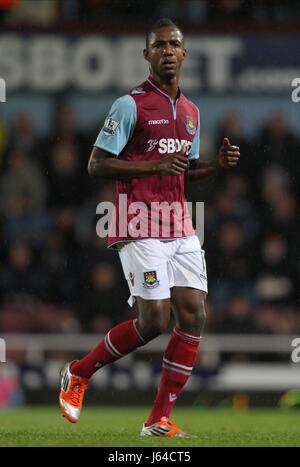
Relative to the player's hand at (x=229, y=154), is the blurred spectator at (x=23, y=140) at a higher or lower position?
higher

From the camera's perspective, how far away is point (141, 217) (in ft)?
20.7

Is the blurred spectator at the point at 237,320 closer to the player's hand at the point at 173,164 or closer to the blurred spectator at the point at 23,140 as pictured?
the blurred spectator at the point at 23,140

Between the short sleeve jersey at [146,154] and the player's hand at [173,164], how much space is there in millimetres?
227

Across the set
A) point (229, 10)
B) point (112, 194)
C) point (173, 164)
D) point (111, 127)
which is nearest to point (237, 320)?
point (112, 194)

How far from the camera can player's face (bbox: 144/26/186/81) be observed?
632 cm

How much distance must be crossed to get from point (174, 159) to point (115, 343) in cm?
107

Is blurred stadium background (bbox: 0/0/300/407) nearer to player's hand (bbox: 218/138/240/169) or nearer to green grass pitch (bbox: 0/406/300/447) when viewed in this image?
green grass pitch (bbox: 0/406/300/447)

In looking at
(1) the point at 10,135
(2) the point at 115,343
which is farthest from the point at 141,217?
(1) the point at 10,135

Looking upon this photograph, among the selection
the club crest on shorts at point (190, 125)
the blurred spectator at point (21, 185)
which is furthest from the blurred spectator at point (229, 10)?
the club crest on shorts at point (190, 125)

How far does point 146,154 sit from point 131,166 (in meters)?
0.21

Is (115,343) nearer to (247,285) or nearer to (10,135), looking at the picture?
(247,285)

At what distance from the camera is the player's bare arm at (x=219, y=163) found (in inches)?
254
